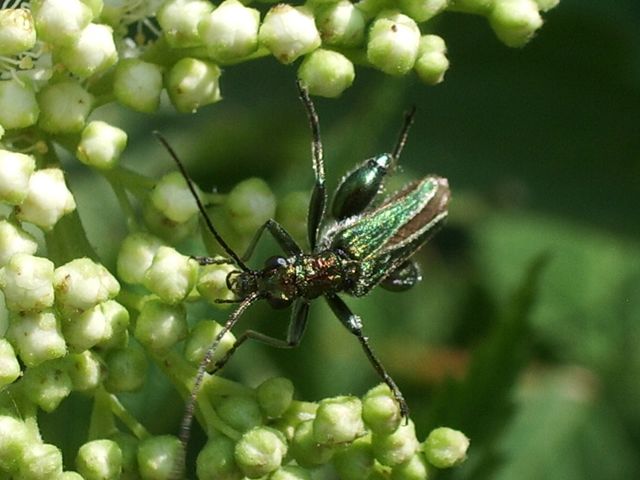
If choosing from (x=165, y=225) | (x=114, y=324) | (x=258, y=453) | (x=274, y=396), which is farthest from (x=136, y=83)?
(x=258, y=453)

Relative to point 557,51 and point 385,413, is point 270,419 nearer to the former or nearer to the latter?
point 385,413

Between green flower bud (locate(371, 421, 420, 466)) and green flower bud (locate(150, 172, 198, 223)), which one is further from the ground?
green flower bud (locate(150, 172, 198, 223))

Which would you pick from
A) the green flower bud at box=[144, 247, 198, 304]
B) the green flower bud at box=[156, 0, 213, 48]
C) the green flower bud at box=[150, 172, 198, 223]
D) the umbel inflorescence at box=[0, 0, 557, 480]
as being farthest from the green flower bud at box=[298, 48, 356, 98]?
the green flower bud at box=[144, 247, 198, 304]

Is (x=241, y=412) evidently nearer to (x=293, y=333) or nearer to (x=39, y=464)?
(x=39, y=464)

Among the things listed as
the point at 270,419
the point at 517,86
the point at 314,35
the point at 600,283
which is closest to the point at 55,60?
the point at 314,35

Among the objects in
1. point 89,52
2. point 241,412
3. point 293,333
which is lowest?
point 293,333

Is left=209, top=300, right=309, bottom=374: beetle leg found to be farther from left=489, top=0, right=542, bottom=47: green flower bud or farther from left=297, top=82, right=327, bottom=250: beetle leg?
left=489, top=0, right=542, bottom=47: green flower bud
